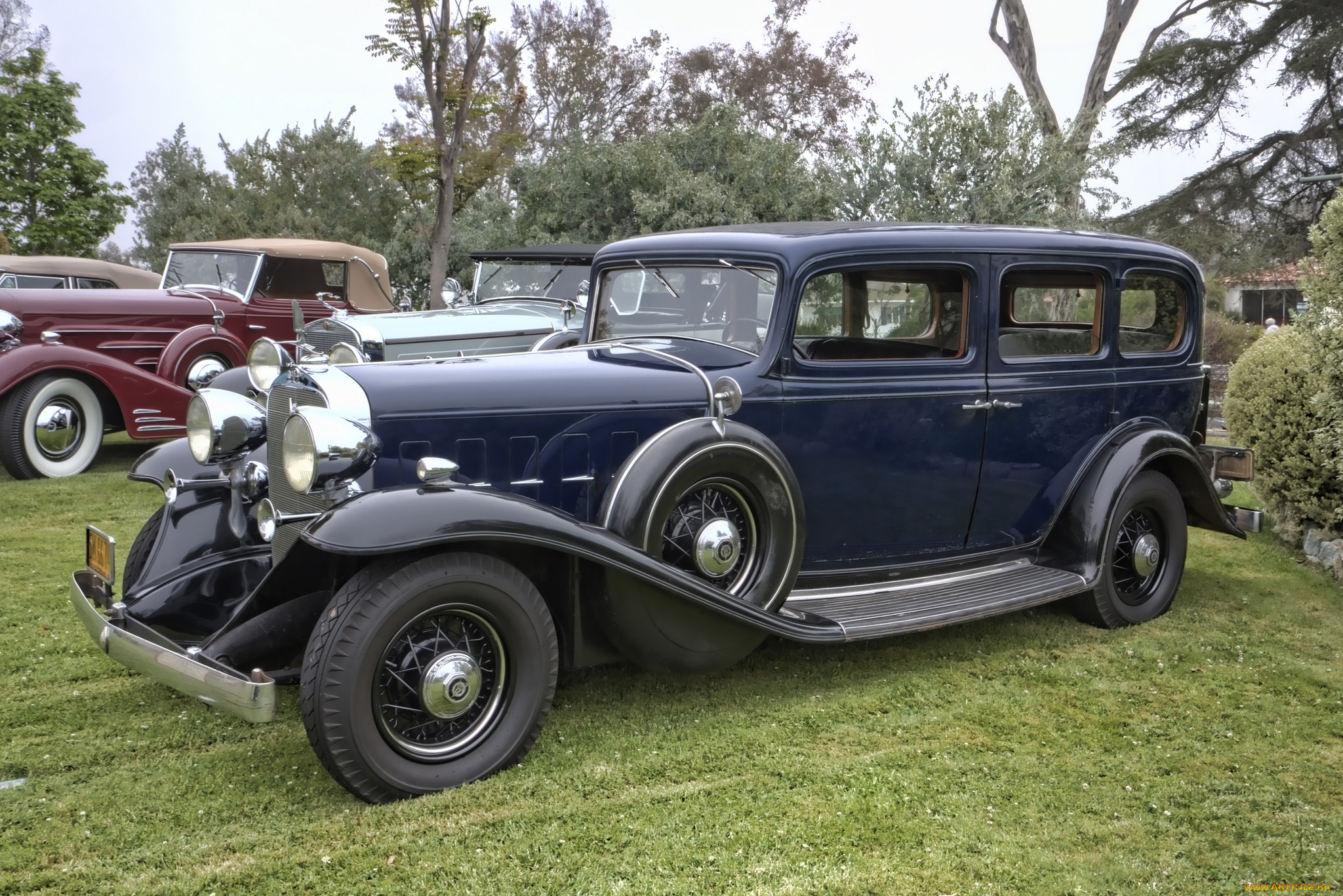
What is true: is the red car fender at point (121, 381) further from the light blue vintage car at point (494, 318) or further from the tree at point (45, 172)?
the tree at point (45, 172)

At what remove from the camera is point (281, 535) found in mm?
3629

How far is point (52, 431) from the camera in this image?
8484 millimetres

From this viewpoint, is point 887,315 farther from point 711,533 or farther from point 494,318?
point 494,318

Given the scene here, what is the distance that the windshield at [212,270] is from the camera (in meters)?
10.9

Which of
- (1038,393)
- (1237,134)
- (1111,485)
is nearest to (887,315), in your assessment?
(1038,393)

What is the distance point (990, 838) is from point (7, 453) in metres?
8.21

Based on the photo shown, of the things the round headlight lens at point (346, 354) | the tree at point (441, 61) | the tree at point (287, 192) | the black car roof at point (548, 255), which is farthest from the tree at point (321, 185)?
the round headlight lens at point (346, 354)

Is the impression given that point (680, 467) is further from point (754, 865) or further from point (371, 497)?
point (754, 865)

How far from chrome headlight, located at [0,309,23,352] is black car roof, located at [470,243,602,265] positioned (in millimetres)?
3990

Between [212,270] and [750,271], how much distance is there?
28.4 feet

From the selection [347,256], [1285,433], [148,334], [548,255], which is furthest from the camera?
[347,256]

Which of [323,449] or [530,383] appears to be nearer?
[323,449]

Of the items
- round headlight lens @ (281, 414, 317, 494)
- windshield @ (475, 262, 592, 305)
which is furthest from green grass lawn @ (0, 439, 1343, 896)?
windshield @ (475, 262, 592, 305)

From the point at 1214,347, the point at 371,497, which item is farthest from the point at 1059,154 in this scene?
the point at 371,497
